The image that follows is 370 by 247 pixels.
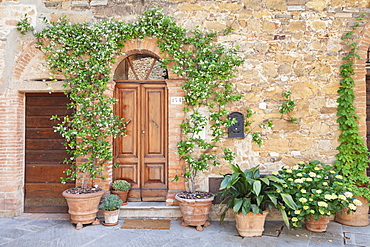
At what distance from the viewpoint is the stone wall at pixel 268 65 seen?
4547 mm

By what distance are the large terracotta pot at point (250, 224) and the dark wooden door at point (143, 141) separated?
1.50 meters

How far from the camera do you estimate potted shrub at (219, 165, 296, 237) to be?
12.0 ft

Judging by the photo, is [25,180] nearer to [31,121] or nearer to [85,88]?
[31,121]

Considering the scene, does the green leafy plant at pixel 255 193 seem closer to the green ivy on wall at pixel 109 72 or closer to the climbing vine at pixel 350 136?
the green ivy on wall at pixel 109 72

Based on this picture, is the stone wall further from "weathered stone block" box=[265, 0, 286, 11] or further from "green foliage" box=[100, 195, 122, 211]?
"green foliage" box=[100, 195, 122, 211]

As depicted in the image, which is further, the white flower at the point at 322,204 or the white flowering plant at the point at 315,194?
the white flowering plant at the point at 315,194

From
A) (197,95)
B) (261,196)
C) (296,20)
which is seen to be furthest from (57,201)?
(296,20)

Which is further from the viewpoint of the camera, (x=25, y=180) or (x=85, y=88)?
(x=25, y=180)

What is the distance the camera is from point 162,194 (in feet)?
15.6

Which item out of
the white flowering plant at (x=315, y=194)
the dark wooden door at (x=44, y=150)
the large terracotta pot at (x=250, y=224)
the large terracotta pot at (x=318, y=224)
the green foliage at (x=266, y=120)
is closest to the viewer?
the white flowering plant at (x=315, y=194)

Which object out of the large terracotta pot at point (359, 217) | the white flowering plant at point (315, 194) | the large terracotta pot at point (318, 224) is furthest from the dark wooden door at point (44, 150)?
the large terracotta pot at point (359, 217)

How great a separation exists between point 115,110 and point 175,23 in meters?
1.77

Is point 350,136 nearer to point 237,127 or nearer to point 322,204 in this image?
point 322,204

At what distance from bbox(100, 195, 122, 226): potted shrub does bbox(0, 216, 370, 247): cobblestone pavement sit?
0.30ft
